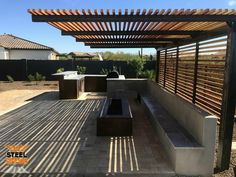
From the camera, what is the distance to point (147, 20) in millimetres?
3816

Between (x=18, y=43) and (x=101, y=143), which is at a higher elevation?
(x=18, y=43)

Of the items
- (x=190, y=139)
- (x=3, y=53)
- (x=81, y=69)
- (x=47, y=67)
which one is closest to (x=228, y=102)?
(x=190, y=139)

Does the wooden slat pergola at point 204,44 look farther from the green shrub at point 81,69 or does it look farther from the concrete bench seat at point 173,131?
the green shrub at point 81,69

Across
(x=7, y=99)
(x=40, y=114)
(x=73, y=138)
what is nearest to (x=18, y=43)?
(x=7, y=99)

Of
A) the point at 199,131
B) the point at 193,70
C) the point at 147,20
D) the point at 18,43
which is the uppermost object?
the point at 18,43

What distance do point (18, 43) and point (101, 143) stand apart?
27.8m

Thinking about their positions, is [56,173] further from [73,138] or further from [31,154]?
[73,138]

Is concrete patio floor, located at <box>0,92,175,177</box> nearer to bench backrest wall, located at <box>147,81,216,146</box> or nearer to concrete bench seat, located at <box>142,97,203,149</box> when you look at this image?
concrete bench seat, located at <box>142,97,203,149</box>

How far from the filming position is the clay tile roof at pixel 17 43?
91.4ft

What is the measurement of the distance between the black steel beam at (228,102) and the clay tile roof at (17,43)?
2746cm

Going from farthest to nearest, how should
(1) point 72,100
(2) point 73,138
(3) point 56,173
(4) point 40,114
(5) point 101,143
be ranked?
1. (1) point 72,100
2. (4) point 40,114
3. (2) point 73,138
4. (5) point 101,143
5. (3) point 56,173

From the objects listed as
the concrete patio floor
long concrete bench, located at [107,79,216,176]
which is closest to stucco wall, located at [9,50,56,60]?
the concrete patio floor

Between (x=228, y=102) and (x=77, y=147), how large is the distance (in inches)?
119

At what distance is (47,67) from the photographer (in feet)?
63.9
